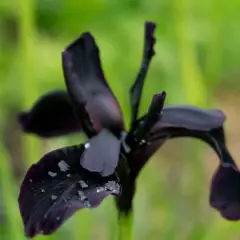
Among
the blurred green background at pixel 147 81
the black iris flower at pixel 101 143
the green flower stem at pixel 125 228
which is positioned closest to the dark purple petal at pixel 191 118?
the black iris flower at pixel 101 143

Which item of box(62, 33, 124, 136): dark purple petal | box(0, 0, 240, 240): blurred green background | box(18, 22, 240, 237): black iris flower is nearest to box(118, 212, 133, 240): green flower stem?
box(18, 22, 240, 237): black iris flower

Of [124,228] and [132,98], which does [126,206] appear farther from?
[132,98]

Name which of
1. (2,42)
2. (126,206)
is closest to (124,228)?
(126,206)

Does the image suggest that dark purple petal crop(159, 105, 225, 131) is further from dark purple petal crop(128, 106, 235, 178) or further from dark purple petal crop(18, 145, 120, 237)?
dark purple petal crop(18, 145, 120, 237)

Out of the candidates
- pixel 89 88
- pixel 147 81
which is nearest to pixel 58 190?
pixel 89 88

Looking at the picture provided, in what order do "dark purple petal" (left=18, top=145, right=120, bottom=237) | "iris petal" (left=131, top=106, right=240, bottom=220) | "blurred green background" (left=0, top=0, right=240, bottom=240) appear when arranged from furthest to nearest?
"blurred green background" (left=0, top=0, right=240, bottom=240) → "iris petal" (left=131, top=106, right=240, bottom=220) → "dark purple petal" (left=18, top=145, right=120, bottom=237)

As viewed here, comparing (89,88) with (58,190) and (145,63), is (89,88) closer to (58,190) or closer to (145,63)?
(145,63)

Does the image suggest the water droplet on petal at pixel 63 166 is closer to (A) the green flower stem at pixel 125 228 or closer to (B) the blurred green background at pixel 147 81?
(A) the green flower stem at pixel 125 228
